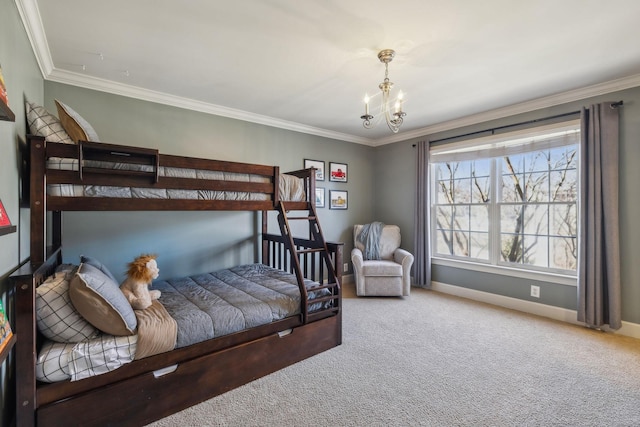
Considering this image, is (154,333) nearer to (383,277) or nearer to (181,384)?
(181,384)

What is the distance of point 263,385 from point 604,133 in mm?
3781

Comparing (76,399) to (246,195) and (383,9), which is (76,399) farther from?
(383,9)

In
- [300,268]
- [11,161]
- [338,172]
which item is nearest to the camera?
[11,161]

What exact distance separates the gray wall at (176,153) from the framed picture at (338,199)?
0.93 ft

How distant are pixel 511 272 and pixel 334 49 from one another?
3.27m

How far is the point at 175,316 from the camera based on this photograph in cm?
189

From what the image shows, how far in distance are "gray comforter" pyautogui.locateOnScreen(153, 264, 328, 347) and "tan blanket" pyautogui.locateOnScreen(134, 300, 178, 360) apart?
5 centimetres

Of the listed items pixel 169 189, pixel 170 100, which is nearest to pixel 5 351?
pixel 169 189

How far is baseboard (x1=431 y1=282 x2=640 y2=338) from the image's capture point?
2777mm

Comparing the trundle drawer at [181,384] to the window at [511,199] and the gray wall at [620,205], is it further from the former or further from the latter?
the window at [511,199]

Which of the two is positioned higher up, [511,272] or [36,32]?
[36,32]

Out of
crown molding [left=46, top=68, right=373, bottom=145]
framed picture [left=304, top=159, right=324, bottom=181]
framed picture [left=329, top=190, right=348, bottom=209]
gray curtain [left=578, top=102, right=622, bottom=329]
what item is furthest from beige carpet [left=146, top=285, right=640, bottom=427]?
crown molding [left=46, top=68, right=373, bottom=145]

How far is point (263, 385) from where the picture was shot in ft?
6.61

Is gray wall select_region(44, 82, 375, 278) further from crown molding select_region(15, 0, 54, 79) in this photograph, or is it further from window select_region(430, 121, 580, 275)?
window select_region(430, 121, 580, 275)
